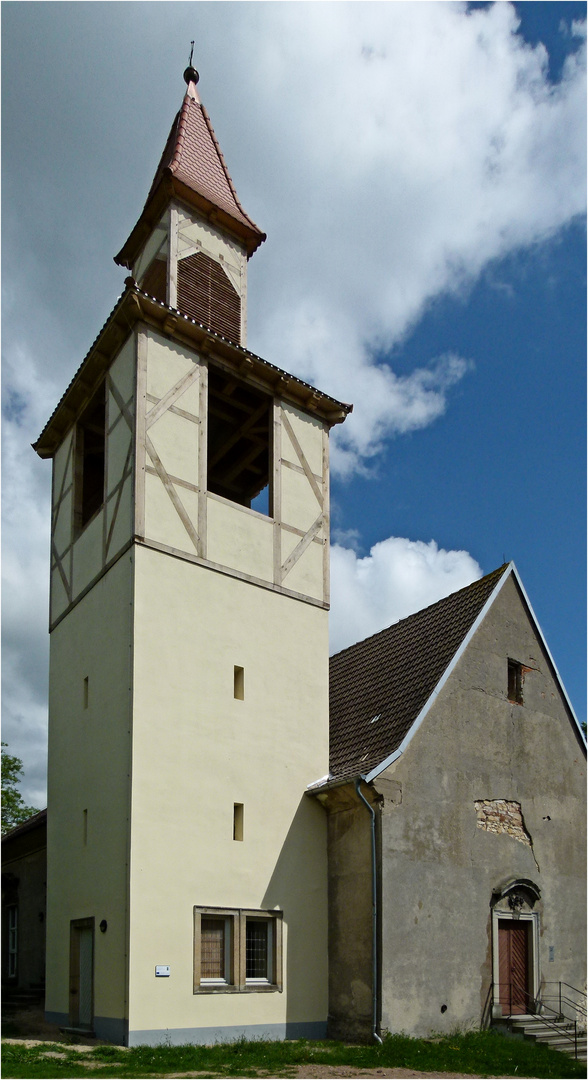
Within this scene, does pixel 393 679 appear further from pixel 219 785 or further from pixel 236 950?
pixel 236 950

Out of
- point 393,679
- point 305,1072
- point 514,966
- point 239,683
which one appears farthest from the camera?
point 393,679

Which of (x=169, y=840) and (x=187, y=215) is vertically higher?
(x=187, y=215)

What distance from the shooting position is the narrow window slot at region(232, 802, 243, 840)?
16.4 meters

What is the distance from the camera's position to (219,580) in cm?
1759

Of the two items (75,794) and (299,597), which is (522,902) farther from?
(75,794)

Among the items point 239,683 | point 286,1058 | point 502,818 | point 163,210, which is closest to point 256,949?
point 286,1058

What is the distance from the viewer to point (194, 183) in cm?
2094

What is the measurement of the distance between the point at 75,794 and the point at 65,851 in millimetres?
1104

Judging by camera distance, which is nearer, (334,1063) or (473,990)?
(334,1063)

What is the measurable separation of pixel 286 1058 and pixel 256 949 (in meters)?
2.72

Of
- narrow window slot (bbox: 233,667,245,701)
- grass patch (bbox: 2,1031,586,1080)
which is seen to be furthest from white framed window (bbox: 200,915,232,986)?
narrow window slot (bbox: 233,667,245,701)

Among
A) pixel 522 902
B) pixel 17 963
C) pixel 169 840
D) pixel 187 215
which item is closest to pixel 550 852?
Result: pixel 522 902

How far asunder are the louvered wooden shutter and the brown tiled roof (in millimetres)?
7452

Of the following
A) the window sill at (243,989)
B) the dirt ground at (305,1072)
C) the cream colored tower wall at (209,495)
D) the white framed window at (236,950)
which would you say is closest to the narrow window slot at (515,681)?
the cream colored tower wall at (209,495)
